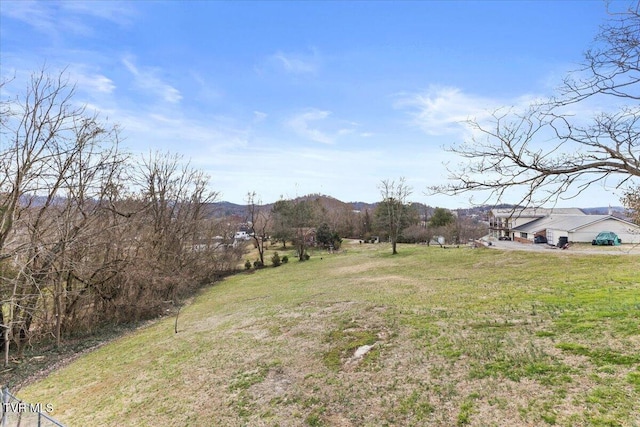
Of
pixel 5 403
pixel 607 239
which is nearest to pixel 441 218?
pixel 607 239

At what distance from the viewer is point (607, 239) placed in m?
22.2

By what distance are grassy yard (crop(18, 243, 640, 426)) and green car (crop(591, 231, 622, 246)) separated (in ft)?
42.0

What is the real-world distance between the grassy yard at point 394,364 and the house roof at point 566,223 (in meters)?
15.4

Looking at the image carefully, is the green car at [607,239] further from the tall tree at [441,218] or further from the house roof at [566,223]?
the tall tree at [441,218]

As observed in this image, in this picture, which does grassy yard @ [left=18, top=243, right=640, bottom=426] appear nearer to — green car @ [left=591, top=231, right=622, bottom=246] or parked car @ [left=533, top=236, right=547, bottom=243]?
green car @ [left=591, top=231, right=622, bottom=246]

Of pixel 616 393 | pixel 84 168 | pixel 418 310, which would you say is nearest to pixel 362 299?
pixel 418 310

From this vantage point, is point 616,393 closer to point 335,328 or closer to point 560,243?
point 335,328

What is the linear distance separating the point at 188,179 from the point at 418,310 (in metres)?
19.2

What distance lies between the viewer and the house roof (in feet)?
80.9

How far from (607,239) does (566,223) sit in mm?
5730

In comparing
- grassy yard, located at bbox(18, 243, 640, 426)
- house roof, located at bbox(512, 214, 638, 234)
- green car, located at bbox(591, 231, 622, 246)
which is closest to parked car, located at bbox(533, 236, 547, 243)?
house roof, located at bbox(512, 214, 638, 234)

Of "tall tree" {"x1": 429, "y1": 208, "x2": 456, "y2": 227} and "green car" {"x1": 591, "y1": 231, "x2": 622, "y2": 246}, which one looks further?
"tall tree" {"x1": 429, "y1": 208, "x2": 456, "y2": 227}

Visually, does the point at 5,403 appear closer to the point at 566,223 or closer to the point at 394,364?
the point at 394,364

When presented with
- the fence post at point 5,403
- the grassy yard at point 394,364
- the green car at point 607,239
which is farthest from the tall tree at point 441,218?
the fence post at point 5,403
